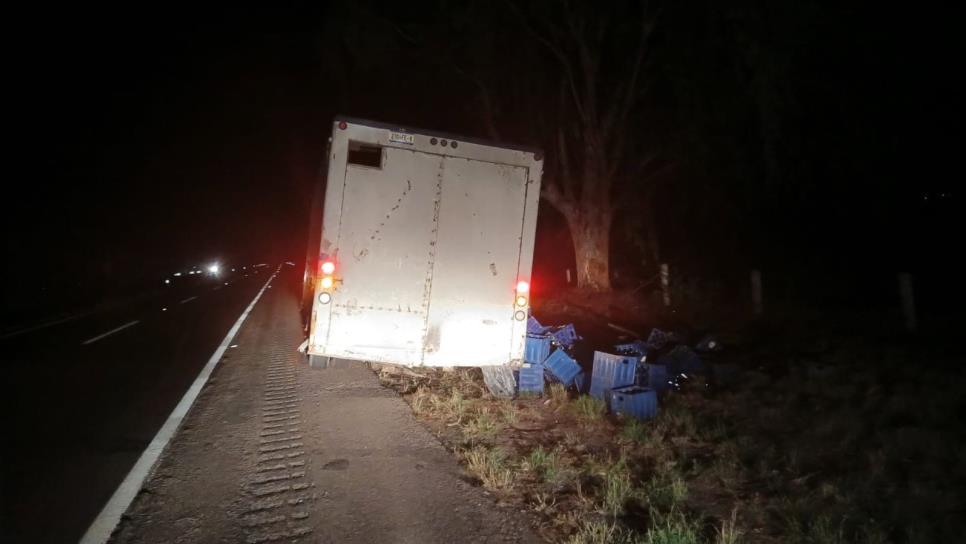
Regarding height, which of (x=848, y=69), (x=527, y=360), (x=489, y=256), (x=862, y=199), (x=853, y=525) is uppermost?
(x=848, y=69)

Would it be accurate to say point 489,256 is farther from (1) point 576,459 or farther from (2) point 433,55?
(2) point 433,55

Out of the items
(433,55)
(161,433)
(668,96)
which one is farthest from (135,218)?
(161,433)

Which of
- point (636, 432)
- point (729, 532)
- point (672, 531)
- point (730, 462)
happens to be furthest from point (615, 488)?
point (636, 432)

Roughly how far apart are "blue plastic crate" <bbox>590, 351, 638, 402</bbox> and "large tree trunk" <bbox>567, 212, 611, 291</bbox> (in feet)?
29.2

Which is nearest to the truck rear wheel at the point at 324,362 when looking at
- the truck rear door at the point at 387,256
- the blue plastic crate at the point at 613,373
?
the truck rear door at the point at 387,256

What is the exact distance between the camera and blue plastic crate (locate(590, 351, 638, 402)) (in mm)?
7168

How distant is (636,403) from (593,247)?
9978 mm

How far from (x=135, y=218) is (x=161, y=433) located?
59.1 metres

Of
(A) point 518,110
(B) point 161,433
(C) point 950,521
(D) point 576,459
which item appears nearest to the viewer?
(C) point 950,521

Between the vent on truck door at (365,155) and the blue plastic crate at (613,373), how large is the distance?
3455mm

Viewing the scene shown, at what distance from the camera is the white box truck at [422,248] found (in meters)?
7.01

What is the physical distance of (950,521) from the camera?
4.02 metres

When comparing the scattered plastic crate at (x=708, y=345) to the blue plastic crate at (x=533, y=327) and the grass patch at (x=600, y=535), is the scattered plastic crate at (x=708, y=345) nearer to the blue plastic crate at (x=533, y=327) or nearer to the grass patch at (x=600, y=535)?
the blue plastic crate at (x=533, y=327)

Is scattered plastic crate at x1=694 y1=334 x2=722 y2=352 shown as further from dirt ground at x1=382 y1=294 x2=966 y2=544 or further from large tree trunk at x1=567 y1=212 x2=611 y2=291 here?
large tree trunk at x1=567 y1=212 x2=611 y2=291
